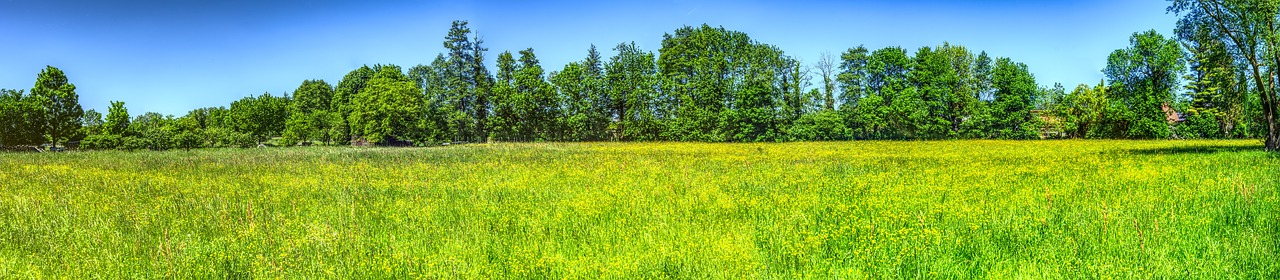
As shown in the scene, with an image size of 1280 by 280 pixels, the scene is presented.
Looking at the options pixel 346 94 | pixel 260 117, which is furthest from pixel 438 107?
pixel 260 117

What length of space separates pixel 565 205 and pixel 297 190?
21.0ft

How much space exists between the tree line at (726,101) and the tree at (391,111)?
0.12 m

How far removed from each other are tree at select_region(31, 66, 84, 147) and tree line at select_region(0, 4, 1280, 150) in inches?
3.6

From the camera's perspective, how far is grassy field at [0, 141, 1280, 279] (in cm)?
553

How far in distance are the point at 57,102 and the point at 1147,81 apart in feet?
286

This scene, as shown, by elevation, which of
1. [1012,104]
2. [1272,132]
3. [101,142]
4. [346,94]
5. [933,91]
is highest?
[346,94]

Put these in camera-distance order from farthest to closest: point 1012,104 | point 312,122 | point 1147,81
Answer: point 312,122, point 1012,104, point 1147,81

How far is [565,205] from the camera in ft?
31.1

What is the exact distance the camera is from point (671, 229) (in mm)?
7145

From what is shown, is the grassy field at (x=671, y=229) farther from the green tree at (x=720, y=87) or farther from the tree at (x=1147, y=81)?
the tree at (x=1147, y=81)

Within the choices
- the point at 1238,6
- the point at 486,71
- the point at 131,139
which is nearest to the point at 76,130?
the point at 131,139

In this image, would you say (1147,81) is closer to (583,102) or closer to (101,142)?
(583,102)

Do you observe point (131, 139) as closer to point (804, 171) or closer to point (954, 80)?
point (804, 171)

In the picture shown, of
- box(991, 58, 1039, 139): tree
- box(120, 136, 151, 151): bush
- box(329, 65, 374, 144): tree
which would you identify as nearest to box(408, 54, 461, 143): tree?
box(329, 65, 374, 144): tree
